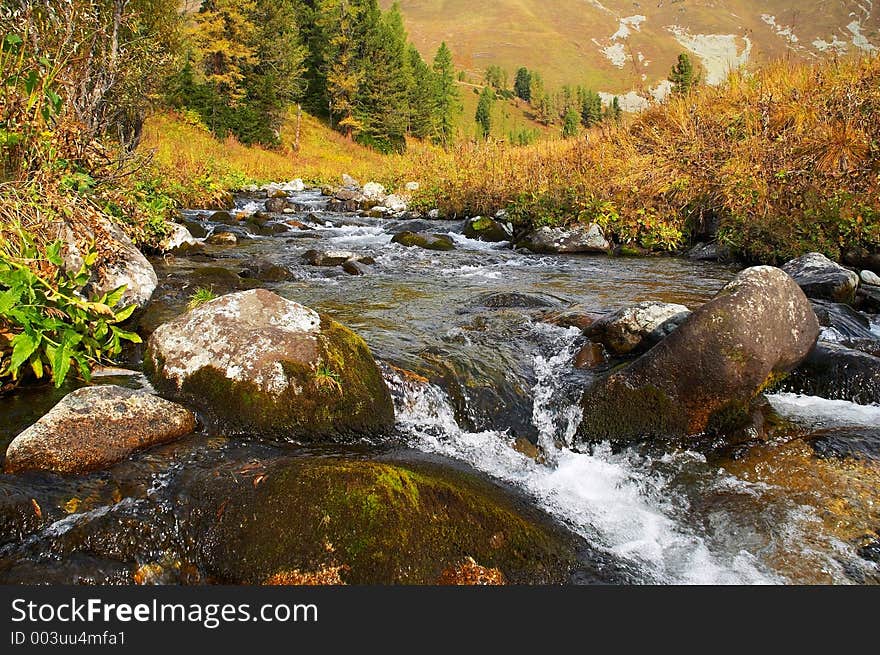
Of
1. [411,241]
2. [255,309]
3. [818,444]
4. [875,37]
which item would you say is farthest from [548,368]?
[875,37]

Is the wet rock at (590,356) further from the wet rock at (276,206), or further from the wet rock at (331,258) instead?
the wet rock at (276,206)

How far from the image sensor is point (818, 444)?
4.15 metres

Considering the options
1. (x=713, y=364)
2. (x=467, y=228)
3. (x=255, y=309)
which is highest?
(x=255, y=309)

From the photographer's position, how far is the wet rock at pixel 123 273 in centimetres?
518

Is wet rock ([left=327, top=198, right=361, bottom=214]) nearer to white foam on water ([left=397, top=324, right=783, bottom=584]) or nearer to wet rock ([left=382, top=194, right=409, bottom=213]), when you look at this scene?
wet rock ([left=382, top=194, right=409, bottom=213])

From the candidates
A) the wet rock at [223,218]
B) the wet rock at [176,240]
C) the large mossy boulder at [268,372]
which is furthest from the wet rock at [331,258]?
the large mossy boulder at [268,372]

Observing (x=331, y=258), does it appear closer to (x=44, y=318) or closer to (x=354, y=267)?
(x=354, y=267)

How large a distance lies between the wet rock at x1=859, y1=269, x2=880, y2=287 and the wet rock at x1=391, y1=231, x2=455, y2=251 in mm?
7593

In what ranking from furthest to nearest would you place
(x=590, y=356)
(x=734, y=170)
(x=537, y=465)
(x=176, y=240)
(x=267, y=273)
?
(x=734, y=170) → (x=176, y=240) → (x=267, y=273) → (x=590, y=356) → (x=537, y=465)

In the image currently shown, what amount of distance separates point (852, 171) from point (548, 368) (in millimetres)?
8303

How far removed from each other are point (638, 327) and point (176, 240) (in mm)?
8390

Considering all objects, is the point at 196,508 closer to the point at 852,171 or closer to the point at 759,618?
the point at 759,618

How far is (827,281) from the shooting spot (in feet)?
24.6

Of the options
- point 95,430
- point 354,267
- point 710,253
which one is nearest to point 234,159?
point 354,267
